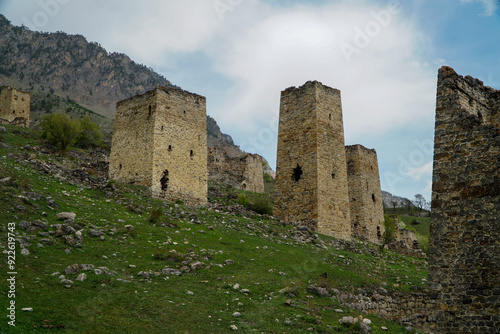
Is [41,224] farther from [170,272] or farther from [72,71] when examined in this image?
[72,71]

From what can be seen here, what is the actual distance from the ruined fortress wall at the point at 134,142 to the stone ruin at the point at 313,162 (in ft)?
25.7

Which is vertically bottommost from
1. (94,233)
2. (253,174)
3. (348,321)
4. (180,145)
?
(348,321)

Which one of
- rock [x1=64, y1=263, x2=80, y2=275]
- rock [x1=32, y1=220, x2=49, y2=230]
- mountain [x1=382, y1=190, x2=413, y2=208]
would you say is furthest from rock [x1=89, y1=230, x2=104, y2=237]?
mountain [x1=382, y1=190, x2=413, y2=208]

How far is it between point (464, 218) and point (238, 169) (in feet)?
122

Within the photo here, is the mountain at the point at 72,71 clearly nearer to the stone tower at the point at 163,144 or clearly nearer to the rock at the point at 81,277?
the stone tower at the point at 163,144

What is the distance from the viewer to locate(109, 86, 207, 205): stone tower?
22.9 m

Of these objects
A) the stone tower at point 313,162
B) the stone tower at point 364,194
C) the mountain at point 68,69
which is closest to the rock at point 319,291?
the stone tower at point 313,162

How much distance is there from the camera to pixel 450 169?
9820 mm

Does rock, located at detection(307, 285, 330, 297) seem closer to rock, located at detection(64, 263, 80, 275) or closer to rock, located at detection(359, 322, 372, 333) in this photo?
rock, located at detection(359, 322, 372, 333)

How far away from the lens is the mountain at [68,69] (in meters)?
140

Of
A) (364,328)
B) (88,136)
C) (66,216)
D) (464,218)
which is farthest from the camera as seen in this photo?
(88,136)

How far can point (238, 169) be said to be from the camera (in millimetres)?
45844

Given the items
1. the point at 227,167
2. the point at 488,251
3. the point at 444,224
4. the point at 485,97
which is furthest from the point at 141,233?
the point at 227,167

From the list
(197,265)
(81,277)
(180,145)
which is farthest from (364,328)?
(180,145)
